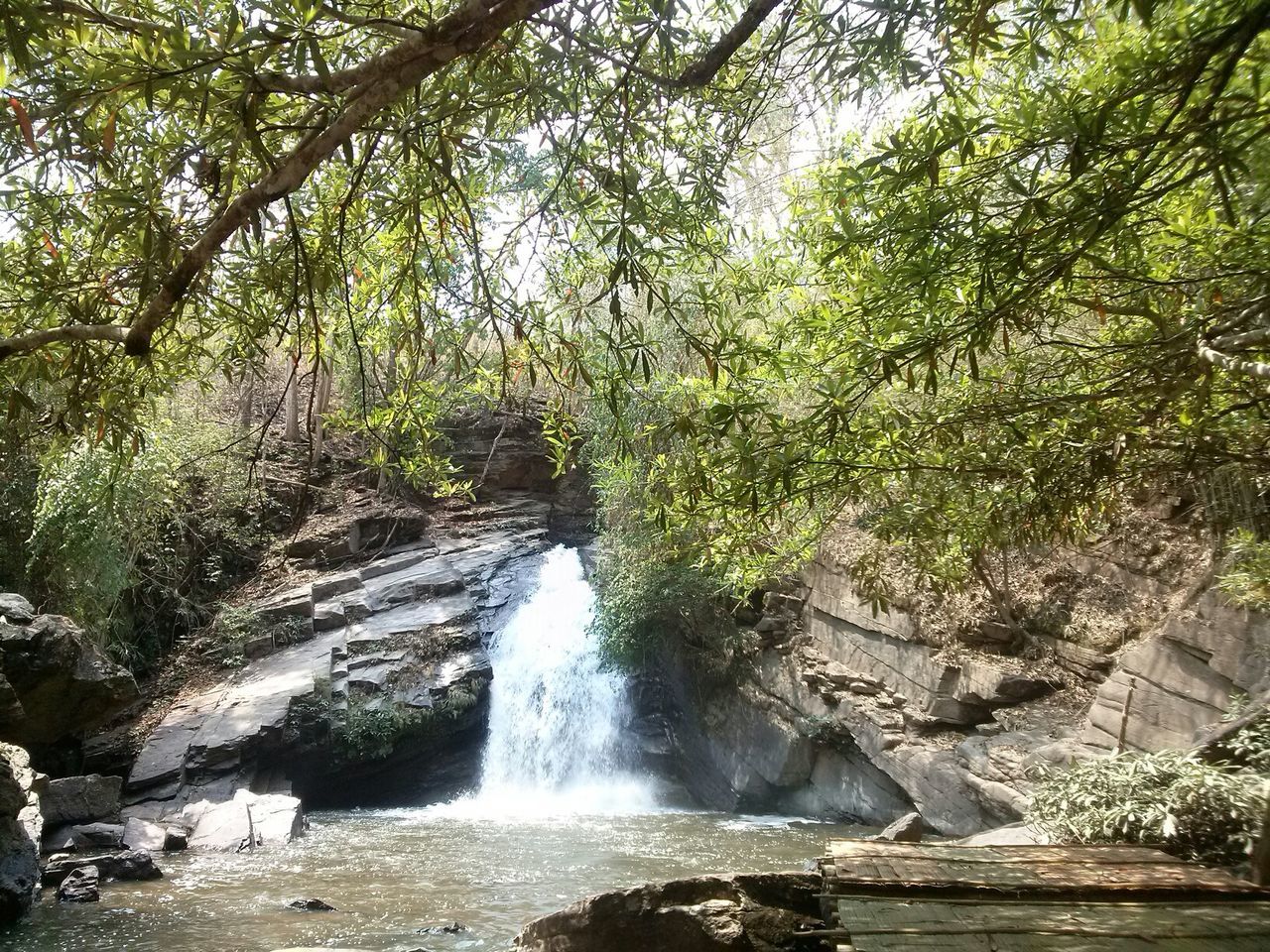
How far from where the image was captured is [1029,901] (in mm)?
3533

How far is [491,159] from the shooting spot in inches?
148

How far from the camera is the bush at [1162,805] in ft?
15.0

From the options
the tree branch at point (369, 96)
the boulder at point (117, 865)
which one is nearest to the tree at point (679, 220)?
the tree branch at point (369, 96)

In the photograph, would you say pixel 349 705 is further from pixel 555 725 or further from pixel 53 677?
pixel 53 677

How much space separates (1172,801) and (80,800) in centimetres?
985

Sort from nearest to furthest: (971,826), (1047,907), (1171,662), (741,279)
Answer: (1047,907) < (741,279) < (1171,662) < (971,826)

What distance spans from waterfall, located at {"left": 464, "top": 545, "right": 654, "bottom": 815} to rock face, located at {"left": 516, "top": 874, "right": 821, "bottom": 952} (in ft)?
24.9

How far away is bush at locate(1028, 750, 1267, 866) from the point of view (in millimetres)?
4570

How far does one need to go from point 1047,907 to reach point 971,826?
17.7 feet

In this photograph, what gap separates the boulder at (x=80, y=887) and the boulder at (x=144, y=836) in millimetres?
1330

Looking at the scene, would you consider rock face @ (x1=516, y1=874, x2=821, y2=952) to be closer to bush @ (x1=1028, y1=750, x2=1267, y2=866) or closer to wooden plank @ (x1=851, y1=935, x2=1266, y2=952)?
wooden plank @ (x1=851, y1=935, x2=1266, y2=952)

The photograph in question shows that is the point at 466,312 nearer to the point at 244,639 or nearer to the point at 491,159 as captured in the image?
the point at 491,159

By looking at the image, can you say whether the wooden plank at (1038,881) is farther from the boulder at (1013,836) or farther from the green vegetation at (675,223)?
the boulder at (1013,836)

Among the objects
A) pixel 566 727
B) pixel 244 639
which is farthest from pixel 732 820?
pixel 244 639
